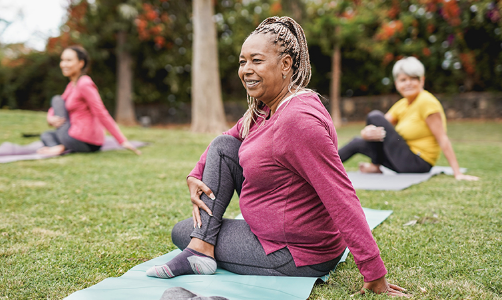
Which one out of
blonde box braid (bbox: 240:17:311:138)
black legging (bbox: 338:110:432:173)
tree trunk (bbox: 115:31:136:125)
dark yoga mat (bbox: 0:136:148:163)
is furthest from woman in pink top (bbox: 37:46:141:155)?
tree trunk (bbox: 115:31:136:125)

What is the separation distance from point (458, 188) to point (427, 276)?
2432 mm

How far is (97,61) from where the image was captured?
17000mm

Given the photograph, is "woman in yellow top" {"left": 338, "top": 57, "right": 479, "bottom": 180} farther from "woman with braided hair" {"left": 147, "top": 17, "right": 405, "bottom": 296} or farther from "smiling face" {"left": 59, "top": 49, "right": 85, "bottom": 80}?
"smiling face" {"left": 59, "top": 49, "right": 85, "bottom": 80}

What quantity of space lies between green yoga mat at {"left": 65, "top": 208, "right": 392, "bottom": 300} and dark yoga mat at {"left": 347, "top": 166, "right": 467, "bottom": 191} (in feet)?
8.31

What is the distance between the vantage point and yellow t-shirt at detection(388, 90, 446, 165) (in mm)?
4680

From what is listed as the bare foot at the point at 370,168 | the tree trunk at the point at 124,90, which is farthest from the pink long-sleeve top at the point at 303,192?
the tree trunk at the point at 124,90

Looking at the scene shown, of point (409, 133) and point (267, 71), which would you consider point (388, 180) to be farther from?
point (267, 71)

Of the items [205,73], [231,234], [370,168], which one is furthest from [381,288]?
[205,73]

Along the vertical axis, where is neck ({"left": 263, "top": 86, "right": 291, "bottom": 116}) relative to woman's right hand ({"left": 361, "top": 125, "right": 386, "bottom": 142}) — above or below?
above

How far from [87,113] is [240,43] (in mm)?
10812

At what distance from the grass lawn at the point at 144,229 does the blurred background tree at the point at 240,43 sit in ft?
34.6

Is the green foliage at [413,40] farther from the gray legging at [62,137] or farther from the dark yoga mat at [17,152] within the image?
the dark yoga mat at [17,152]

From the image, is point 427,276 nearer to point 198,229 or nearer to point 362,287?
point 362,287

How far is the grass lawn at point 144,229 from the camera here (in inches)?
80.6
